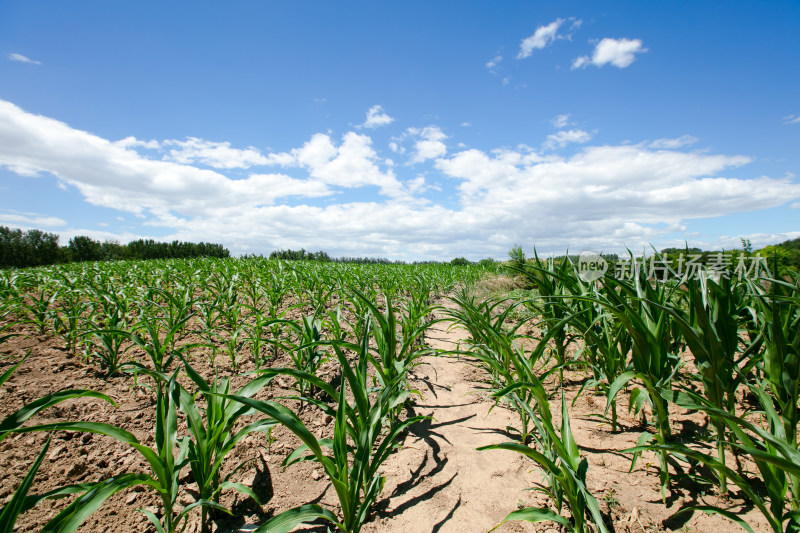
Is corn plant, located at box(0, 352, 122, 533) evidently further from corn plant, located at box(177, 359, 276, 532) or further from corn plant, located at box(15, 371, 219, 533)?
corn plant, located at box(177, 359, 276, 532)

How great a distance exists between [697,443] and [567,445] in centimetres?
109

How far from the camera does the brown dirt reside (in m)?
1.43

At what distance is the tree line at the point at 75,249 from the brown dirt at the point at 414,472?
90.1 ft

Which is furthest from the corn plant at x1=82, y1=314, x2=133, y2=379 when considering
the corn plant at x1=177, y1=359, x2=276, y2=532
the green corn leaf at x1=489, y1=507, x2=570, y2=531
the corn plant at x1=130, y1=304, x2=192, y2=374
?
the green corn leaf at x1=489, y1=507, x2=570, y2=531

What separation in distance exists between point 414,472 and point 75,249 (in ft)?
137

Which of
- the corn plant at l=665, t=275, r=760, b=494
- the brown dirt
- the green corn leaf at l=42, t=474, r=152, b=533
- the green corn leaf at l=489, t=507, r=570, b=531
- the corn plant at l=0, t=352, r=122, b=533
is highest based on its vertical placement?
the corn plant at l=665, t=275, r=760, b=494

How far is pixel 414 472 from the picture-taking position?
180cm

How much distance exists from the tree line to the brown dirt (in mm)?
27466

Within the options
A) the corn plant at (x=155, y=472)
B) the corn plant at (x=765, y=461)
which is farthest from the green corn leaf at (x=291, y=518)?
the corn plant at (x=765, y=461)

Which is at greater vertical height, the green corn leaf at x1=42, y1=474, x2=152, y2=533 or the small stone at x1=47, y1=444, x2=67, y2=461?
Answer: the green corn leaf at x1=42, y1=474, x2=152, y2=533

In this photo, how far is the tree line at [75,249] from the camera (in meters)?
27.8

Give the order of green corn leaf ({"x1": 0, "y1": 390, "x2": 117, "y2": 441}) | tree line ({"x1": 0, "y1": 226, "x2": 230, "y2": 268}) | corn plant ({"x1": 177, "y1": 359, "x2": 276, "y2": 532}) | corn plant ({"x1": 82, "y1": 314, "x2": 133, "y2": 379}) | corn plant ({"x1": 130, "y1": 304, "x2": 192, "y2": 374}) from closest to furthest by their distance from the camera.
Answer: green corn leaf ({"x1": 0, "y1": 390, "x2": 117, "y2": 441}) → corn plant ({"x1": 177, "y1": 359, "x2": 276, "y2": 532}) → corn plant ({"x1": 130, "y1": 304, "x2": 192, "y2": 374}) → corn plant ({"x1": 82, "y1": 314, "x2": 133, "y2": 379}) → tree line ({"x1": 0, "y1": 226, "x2": 230, "y2": 268})

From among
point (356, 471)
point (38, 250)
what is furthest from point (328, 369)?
point (38, 250)

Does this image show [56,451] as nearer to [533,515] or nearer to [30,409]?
[30,409]
